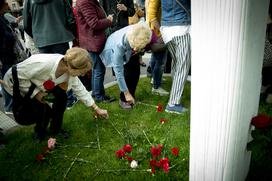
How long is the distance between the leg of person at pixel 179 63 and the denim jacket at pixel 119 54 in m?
0.55

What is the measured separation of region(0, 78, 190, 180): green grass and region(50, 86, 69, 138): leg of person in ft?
0.46

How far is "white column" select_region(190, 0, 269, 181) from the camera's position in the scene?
1514mm

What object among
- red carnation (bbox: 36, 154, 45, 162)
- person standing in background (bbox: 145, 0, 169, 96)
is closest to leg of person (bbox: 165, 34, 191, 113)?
person standing in background (bbox: 145, 0, 169, 96)

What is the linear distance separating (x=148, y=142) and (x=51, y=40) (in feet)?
6.54

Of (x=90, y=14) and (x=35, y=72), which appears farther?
(x=90, y=14)

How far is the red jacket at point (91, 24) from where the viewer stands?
3920mm

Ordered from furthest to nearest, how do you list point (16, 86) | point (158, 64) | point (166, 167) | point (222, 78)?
point (158, 64)
point (16, 86)
point (166, 167)
point (222, 78)

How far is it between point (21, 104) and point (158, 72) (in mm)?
2148

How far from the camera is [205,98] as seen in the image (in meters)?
1.73

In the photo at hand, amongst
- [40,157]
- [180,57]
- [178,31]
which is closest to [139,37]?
[178,31]

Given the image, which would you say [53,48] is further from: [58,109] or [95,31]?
[58,109]

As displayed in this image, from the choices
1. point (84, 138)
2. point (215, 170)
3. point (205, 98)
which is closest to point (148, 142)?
point (84, 138)

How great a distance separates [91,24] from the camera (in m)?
3.95

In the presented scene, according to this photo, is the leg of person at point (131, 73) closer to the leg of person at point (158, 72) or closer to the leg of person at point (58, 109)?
the leg of person at point (158, 72)
